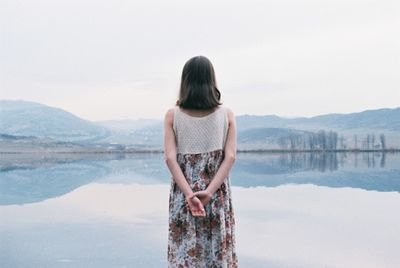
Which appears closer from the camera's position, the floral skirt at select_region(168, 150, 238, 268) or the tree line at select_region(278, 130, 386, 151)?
the floral skirt at select_region(168, 150, 238, 268)

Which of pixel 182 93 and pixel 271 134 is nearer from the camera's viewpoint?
pixel 182 93

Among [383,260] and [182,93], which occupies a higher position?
[182,93]

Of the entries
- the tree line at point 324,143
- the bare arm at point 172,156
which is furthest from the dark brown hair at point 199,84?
the tree line at point 324,143

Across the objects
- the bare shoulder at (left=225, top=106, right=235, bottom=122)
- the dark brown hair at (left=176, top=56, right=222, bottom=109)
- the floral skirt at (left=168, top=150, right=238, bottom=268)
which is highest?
the dark brown hair at (left=176, top=56, right=222, bottom=109)

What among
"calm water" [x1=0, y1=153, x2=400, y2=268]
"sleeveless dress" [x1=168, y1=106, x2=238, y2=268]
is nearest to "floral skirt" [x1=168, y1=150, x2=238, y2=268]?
"sleeveless dress" [x1=168, y1=106, x2=238, y2=268]

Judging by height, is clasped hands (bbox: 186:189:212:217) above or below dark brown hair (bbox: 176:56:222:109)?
below

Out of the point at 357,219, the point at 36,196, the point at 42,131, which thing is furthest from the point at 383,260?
the point at 42,131

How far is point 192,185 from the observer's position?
2580mm

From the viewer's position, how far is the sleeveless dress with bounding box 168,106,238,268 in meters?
2.60

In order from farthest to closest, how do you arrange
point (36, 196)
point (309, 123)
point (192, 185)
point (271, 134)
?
point (309, 123) → point (271, 134) → point (36, 196) → point (192, 185)

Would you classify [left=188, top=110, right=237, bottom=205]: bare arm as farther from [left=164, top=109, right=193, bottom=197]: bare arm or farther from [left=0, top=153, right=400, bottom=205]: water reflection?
[left=0, top=153, right=400, bottom=205]: water reflection

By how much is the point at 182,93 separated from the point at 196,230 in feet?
2.09

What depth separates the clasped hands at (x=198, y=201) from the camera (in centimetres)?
249

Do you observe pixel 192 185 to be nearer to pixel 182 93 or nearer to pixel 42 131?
pixel 182 93
